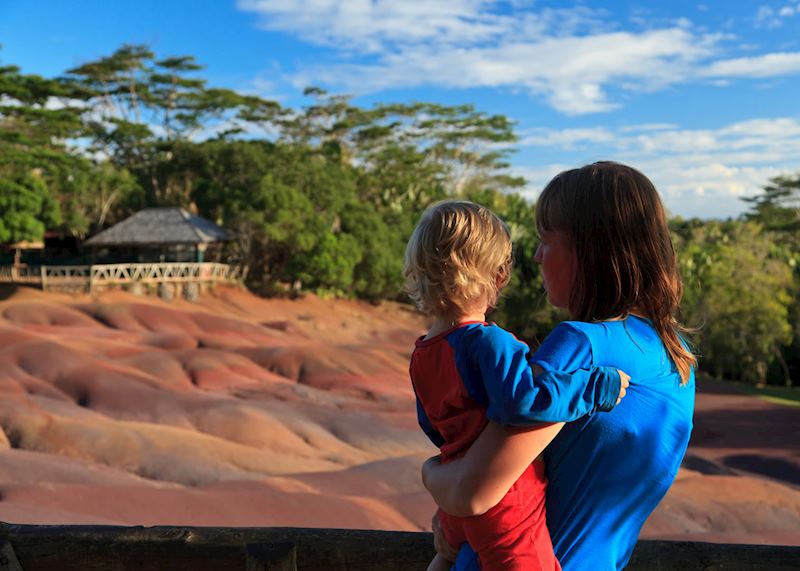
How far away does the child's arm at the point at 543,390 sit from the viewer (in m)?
1.33

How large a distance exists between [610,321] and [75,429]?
12749 millimetres

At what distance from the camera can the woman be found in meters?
1.40

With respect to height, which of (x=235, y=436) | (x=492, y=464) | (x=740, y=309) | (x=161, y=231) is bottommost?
(x=235, y=436)

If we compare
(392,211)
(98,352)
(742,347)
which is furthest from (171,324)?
(742,347)

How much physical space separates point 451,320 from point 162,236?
31905 mm

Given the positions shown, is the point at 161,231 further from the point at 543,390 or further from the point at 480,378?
the point at 543,390

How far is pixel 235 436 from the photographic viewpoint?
14.5 metres

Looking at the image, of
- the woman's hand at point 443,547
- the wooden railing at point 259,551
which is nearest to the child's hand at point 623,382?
the woman's hand at point 443,547

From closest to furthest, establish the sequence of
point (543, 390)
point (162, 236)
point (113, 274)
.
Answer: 1. point (543, 390)
2. point (113, 274)
3. point (162, 236)

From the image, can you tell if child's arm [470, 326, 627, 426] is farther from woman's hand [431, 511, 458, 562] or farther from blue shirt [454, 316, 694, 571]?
woman's hand [431, 511, 458, 562]

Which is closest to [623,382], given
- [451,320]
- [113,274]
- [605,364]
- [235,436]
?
[605,364]

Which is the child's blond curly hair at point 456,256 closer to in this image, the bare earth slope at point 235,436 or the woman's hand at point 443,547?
the woman's hand at point 443,547

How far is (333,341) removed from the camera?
29.6m

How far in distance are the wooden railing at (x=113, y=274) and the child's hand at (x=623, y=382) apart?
96.6ft
